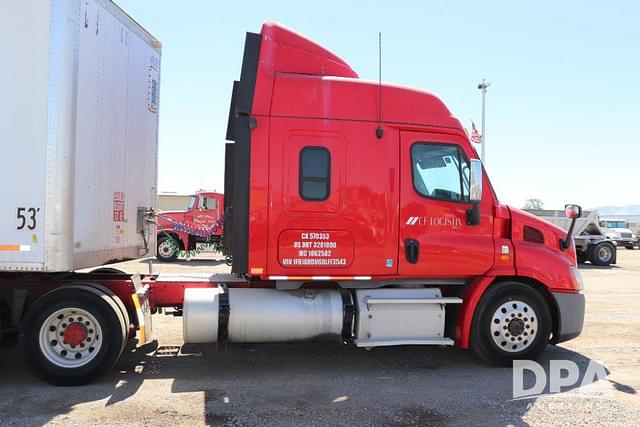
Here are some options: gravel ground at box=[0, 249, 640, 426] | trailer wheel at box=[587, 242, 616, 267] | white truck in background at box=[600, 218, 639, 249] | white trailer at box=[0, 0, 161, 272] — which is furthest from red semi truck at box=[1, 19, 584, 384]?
white truck in background at box=[600, 218, 639, 249]

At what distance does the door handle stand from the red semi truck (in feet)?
0.05

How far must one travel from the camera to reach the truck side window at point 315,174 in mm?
5566

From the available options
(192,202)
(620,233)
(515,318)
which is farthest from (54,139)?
(620,233)

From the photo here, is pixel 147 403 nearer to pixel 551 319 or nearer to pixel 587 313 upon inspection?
pixel 551 319

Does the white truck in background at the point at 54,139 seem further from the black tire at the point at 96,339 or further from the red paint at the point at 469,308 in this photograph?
the red paint at the point at 469,308

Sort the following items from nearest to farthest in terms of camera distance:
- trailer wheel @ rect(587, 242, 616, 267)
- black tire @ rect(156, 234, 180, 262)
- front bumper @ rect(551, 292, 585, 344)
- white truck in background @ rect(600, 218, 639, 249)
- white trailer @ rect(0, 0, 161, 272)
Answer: white trailer @ rect(0, 0, 161, 272)
front bumper @ rect(551, 292, 585, 344)
black tire @ rect(156, 234, 180, 262)
trailer wheel @ rect(587, 242, 616, 267)
white truck in background @ rect(600, 218, 639, 249)

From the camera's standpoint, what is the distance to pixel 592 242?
70.9ft

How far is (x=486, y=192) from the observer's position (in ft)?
19.8

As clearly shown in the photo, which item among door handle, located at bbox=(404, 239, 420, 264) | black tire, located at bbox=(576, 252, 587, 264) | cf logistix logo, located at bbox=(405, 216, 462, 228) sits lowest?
black tire, located at bbox=(576, 252, 587, 264)

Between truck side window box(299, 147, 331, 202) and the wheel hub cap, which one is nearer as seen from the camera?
the wheel hub cap

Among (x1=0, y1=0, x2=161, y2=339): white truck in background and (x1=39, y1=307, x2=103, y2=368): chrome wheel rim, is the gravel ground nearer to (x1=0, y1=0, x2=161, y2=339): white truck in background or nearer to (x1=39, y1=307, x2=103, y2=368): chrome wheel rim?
(x1=39, y1=307, x2=103, y2=368): chrome wheel rim

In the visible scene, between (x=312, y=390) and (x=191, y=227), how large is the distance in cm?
1393

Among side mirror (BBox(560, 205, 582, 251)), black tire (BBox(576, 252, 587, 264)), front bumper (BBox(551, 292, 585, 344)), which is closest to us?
front bumper (BBox(551, 292, 585, 344))

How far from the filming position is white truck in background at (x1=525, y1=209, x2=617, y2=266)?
2152 cm
